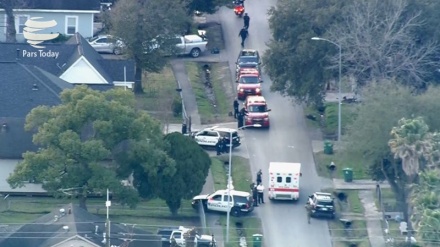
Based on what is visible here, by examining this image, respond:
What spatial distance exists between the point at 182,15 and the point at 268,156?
14031 mm

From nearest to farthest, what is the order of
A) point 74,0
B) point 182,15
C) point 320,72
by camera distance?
point 320,72 → point 182,15 → point 74,0

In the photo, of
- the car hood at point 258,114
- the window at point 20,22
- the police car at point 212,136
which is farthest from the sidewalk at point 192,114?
the window at point 20,22

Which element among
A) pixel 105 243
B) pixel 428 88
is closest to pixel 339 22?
pixel 428 88

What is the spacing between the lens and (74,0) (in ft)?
342

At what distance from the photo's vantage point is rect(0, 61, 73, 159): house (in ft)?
261

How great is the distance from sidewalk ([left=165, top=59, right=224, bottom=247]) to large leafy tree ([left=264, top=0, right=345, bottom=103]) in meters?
4.83

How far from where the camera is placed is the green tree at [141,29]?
9375cm

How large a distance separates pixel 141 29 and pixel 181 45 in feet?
24.4

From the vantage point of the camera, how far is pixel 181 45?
101 m

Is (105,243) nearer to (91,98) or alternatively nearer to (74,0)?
(91,98)

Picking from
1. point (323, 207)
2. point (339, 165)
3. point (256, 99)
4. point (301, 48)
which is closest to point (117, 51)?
point (256, 99)

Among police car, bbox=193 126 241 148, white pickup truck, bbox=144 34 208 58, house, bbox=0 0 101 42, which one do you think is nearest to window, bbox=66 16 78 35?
house, bbox=0 0 101 42

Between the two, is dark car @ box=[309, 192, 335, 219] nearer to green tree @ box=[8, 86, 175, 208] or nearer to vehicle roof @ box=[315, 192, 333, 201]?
vehicle roof @ box=[315, 192, 333, 201]

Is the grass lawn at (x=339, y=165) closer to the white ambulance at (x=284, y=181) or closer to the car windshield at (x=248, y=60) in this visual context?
the white ambulance at (x=284, y=181)
